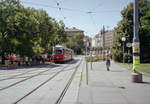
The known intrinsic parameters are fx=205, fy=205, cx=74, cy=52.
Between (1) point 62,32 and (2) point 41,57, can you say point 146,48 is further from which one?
(1) point 62,32

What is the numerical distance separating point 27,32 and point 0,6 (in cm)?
540

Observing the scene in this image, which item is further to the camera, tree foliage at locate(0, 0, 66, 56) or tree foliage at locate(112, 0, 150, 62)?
tree foliage at locate(112, 0, 150, 62)

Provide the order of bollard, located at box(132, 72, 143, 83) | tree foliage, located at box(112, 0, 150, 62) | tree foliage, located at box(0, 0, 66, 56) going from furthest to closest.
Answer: tree foliage, located at box(112, 0, 150, 62), tree foliage, located at box(0, 0, 66, 56), bollard, located at box(132, 72, 143, 83)

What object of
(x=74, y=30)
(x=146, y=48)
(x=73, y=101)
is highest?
(x=74, y=30)

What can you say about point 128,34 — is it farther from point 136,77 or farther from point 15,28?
point 136,77

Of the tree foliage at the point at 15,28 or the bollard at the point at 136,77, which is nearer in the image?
the bollard at the point at 136,77

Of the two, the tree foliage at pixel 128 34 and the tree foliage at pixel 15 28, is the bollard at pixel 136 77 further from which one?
the tree foliage at pixel 128 34

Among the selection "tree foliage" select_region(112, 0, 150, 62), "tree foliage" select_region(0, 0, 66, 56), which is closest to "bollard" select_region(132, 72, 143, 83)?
"tree foliage" select_region(0, 0, 66, 56)

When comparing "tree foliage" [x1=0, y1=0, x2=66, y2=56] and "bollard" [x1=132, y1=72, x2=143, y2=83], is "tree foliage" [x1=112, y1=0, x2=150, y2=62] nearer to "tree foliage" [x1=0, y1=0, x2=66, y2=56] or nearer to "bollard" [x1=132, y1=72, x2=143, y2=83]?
"tree foliage" [x1=0, y1=0, x2=66, y2=56]

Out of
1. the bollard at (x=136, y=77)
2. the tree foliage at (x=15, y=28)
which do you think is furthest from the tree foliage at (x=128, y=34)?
the bollard at (x=136, y=77)

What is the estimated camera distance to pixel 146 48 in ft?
111

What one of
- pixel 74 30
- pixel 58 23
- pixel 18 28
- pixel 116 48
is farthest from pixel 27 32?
pixel 74 30

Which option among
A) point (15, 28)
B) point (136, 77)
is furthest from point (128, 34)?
point (136, 77)

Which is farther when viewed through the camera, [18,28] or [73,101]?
[18,28]
